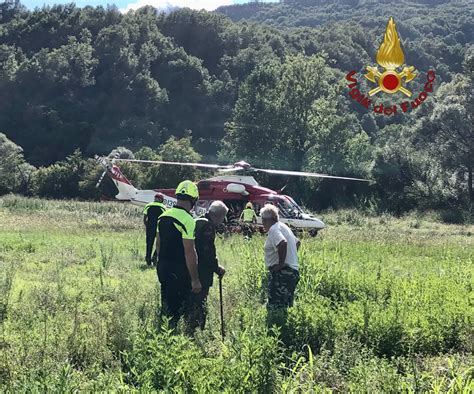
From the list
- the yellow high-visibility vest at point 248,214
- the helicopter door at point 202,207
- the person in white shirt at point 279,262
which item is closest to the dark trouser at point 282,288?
the person in white shirt at point 279,262

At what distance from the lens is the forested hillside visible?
34.7 m

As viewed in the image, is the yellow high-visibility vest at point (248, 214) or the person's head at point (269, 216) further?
the yellow high-visibility vest at point (248, 214)

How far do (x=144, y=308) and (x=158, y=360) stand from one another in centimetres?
239

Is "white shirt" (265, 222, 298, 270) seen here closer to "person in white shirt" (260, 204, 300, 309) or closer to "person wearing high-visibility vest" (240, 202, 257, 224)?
"person in white shirt" (260, 204, 300, 309)

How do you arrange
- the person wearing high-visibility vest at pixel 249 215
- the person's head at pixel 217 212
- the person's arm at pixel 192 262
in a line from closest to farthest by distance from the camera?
1. the person's arm at pixel 192 262
2. the person's head at pixel 217 212
3. the person wearing high-visibility vest at pixel 249 215

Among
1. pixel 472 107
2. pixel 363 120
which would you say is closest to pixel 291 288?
pixel 472 107

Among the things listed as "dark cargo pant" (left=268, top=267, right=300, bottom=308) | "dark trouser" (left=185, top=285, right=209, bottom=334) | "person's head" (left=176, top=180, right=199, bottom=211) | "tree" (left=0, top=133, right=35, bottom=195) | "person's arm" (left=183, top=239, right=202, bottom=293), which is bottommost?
"tree" (left=0, top=133, right=35, bottom=195)

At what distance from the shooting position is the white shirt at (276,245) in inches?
231

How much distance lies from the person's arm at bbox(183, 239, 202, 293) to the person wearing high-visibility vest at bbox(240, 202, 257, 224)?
1102cm

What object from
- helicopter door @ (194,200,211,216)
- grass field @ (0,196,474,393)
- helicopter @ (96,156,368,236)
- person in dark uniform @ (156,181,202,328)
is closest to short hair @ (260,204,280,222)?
person in dark uniform @ (156,181,202,328)

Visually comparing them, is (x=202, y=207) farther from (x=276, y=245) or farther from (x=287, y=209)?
(x=276, y=245)

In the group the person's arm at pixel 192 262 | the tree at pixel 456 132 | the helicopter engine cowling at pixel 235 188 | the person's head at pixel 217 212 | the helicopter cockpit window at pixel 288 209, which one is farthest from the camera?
the tree at pixel 456 132

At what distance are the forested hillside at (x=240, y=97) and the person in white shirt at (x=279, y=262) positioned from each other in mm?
28983

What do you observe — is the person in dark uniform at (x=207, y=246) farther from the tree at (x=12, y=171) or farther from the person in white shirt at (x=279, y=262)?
the tree at (x=12, y=171)
